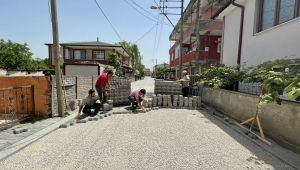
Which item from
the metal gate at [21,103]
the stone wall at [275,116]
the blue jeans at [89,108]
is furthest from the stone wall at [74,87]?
the stone wall at [275,116]

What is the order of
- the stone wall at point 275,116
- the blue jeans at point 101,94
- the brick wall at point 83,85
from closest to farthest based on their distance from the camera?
the stone wall at point 275,116
the blue jeans at point 101,94
the brick wall at point 83,85

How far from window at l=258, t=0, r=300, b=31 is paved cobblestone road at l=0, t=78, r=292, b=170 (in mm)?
4440

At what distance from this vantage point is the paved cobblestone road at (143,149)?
2834 mm

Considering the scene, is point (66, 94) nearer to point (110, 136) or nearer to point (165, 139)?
point (110, 136)

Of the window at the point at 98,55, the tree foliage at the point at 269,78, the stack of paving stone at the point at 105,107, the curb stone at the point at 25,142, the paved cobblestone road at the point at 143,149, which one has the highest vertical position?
the window at the point at 98,55

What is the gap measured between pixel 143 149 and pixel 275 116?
3.12 meters

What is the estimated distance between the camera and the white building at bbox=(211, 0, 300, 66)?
17.9 feet

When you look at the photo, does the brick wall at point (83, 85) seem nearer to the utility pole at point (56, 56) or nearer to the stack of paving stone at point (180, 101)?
the utility pole at point (56, 56)

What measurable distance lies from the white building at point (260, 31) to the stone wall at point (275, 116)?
1.90 meters

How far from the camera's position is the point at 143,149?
11.2 ft

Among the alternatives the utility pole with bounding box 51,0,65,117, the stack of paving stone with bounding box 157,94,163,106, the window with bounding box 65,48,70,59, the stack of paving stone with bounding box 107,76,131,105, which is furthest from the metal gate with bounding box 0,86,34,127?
the window with bounding box 65,48,70,59

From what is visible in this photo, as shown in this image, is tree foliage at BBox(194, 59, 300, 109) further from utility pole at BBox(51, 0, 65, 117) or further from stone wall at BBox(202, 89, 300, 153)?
utility pole at BBox(51, 0, 65, 117)

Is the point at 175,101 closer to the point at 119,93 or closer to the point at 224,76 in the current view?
the point at 224,76

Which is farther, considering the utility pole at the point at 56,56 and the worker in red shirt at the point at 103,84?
the worker in red shirt at the point at 103,84
